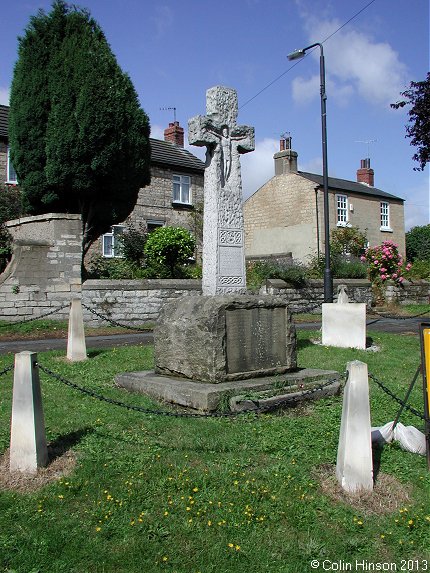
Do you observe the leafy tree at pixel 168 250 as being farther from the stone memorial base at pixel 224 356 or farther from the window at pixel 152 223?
the stone memorial base at pixel 224 356

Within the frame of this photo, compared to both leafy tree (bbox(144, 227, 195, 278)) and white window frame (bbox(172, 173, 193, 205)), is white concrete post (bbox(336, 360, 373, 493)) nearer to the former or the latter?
leafy tree (bbox(144, 227, 195, 278))

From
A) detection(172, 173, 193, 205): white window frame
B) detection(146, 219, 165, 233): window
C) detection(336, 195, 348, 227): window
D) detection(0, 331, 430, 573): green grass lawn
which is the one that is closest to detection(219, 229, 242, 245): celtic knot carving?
detection(0, 331, 430, 573): green grass lawn

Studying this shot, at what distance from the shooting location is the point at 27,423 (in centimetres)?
447

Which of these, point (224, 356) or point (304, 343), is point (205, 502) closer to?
point (224, 356)

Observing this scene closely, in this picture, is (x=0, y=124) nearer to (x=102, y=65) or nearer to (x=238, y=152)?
(x=102, y=65)

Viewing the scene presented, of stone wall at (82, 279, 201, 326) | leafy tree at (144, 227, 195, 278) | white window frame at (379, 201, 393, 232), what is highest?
white window frame at (379, 201, 393, 232)

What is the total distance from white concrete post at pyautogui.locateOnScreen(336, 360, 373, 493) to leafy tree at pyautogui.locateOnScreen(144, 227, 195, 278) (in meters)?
12.9

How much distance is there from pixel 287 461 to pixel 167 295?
36.0 ft

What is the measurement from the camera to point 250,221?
3609 centimetres

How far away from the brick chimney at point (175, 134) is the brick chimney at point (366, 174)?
1466 cm

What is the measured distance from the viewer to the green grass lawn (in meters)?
3.44

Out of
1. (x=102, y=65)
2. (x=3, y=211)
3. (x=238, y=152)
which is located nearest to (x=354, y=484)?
(x=238, y=152)

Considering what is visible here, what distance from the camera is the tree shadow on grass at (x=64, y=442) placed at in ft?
15.7

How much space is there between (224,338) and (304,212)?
26818 mm
